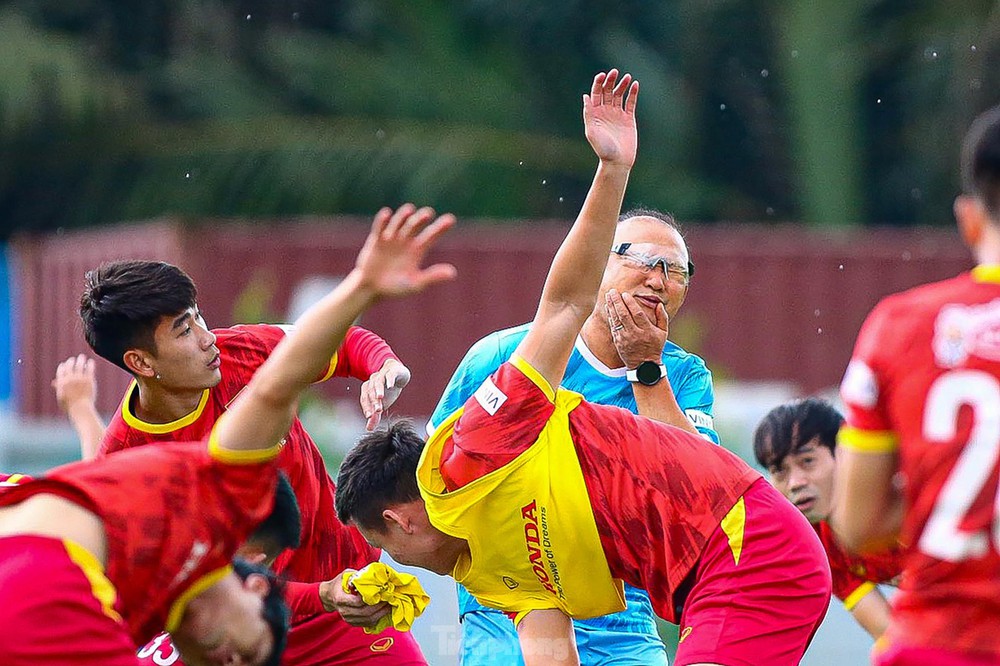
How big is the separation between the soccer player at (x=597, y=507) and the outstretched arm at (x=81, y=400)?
1974 millimetres

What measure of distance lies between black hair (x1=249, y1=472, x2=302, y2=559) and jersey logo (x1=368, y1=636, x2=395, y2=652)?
48.0 inches

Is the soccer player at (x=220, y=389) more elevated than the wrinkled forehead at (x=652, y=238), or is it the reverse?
the wrinkled forehead at (x=652, y=238)

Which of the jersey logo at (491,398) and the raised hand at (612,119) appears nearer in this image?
the jersey logo at (491,398)

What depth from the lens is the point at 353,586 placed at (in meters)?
4.87

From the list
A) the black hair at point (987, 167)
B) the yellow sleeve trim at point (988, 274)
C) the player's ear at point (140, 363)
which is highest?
the black hair at point (987, 167)

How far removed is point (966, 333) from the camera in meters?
3.37

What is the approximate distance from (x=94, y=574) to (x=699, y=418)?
2.48 metres

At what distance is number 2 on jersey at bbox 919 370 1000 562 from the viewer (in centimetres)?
334

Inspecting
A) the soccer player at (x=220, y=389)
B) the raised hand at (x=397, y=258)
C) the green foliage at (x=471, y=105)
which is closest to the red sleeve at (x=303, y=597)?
the soccer player at (x=220, y=389)

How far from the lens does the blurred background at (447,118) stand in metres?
19.1

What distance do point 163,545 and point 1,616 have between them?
38 centimetres

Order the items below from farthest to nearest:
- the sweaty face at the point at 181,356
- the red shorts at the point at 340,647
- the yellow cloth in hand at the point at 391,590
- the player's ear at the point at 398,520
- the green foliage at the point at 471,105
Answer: the green foliage at the point at 471,105, the red shorts at the point at 340,647, the sweaty face at the point at 181,356, the yellow cloth in hand at the point at 391,590, the player's ear at the point at 398,520

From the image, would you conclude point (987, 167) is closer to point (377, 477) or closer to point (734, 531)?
point (734, 531)

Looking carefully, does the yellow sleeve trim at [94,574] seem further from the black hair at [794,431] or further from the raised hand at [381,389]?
the black hair at [794,431]
